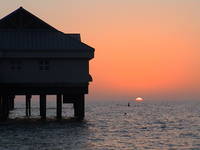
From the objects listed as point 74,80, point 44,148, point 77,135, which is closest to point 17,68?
point 74,80

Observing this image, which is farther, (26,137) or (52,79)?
(52,79)

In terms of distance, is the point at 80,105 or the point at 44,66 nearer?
the point at 44,66

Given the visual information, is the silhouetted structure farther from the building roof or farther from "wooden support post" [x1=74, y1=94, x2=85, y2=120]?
"wooden support post" [x1=74, y1=94, x2=85, y2=120]

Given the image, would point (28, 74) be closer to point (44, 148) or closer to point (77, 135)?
point (77, 135)

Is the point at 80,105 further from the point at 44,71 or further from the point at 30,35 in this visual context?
the point at 30,35

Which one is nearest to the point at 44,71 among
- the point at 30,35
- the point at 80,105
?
the point at 30,35

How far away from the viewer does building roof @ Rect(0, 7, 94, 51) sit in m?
44.5

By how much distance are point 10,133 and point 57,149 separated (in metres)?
8.92

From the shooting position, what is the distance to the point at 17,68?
44.3 metres

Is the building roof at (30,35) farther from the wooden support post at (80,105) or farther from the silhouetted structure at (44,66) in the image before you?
the wooden support post at (80,105)

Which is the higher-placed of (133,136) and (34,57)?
(34,57)

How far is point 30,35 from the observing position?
151ft

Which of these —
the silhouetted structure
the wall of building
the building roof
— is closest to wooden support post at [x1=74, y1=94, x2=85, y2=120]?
the silhouetted structure

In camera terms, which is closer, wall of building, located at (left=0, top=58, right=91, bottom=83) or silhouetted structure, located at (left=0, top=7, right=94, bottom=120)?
silhouetted structure, located at (left=0, top=7, right=94, bottom=120)
